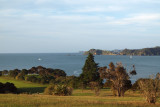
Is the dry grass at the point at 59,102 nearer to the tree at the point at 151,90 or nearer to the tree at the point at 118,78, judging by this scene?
the tree at the point at 151,90

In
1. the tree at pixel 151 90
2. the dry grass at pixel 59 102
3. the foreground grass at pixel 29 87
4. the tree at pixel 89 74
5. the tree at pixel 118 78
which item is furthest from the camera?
the tree at pixel 89 74

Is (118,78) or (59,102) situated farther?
(118,78)

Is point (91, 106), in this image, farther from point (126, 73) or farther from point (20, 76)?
point (20, 76)

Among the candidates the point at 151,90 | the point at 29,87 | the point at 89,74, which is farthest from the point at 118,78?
the point at 29,87

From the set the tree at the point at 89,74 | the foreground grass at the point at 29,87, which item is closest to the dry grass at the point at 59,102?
the foreground grass at the point at 29,87

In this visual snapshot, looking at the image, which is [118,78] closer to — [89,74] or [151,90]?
[151,90]

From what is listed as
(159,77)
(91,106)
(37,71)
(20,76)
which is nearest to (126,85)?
(159,77)

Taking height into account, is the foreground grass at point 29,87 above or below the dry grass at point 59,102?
below

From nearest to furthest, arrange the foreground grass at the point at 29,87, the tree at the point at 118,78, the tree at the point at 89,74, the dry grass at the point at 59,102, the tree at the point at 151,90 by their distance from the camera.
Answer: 1. the dry grass at the point at 59,102
2. the tree at the point at 151,90
3. the tree at the point at 118,78
4. the foreground grass at the point at 29,87
5. the tree at the point at 89,74

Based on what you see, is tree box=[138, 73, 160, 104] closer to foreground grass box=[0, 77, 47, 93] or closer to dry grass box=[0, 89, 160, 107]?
dry grass box=[0, 89, 160, 107]

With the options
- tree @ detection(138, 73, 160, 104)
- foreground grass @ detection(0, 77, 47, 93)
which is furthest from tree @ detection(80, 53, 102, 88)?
tree @ detection(138, 73, 160, 104)

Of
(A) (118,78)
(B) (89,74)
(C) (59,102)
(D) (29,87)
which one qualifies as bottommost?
(D) (29,87)

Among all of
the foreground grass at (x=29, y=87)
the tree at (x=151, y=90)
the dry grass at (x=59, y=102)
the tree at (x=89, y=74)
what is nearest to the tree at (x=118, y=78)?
the tree at (x=89, y=74)

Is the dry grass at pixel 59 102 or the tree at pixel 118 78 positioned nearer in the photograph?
the dry grass at pixel 59 102
